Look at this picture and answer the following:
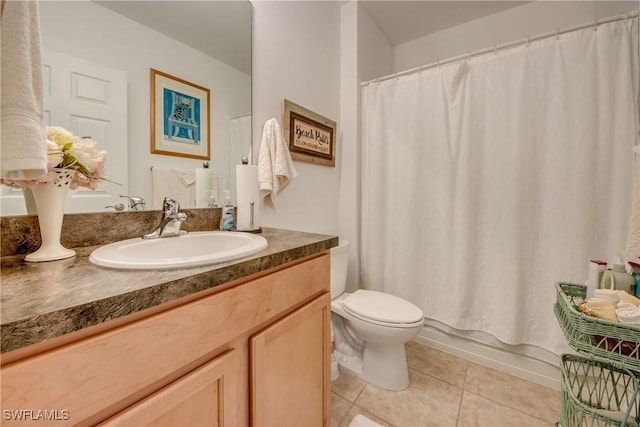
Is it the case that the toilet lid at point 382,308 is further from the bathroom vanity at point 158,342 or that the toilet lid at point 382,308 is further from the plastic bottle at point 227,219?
the plastic bottle at point 227,219

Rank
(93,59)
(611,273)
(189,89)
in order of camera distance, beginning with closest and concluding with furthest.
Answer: (93,59) → (611,273) → (189,89)

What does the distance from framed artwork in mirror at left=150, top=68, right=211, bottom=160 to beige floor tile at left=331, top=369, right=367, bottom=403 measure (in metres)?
1.38

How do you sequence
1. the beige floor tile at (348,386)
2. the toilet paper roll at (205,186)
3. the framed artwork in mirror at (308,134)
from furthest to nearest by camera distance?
the framed artwork in mirror at (308,134) → the beige floor tile at (348,386) → the toilet paper roll at (205,186)

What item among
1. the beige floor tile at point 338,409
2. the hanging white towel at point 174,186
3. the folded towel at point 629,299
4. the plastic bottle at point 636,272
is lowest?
the beige floor tile at point 338,409

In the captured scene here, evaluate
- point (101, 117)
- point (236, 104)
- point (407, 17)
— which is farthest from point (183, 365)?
point (407, 17)

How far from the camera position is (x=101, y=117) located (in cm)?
84

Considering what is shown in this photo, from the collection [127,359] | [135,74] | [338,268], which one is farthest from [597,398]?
[135,74]

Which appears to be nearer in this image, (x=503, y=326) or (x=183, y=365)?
(x=183, y=365)

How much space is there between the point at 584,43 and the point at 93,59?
2145mm

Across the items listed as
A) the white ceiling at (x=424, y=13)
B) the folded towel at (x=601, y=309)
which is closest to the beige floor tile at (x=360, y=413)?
the folded towel at (x=601, y=309)

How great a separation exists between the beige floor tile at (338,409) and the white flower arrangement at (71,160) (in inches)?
53.3

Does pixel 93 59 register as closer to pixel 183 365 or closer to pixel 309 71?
pixel 183 365

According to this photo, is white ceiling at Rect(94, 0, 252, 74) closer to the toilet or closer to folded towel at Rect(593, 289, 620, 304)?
the toilet

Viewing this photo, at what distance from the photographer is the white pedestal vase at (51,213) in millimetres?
642
